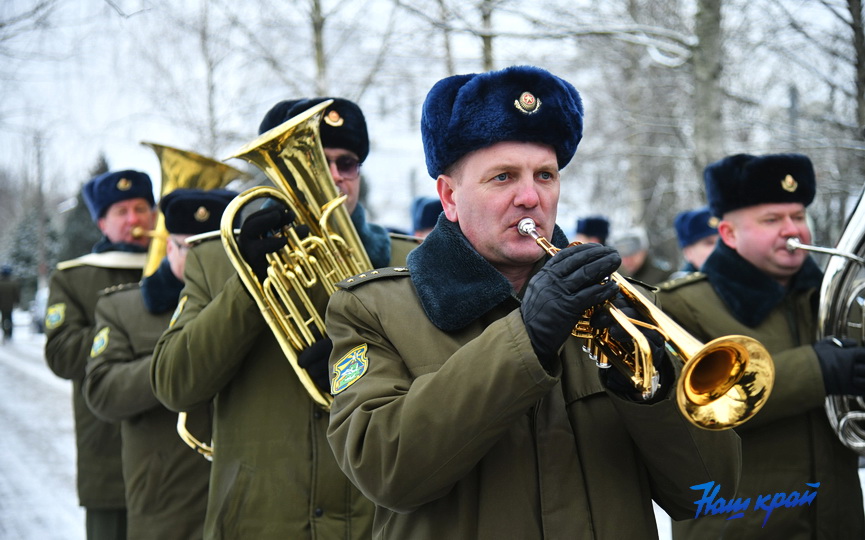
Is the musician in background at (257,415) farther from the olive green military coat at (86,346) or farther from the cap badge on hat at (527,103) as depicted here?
the olive green military coat at (86,346)

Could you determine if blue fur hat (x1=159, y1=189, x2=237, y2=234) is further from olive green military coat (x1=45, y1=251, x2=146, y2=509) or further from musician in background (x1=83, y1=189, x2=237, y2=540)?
olive green military coat (x1=45, y1=251, x2=146, y2=509)

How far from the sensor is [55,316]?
4.90 metres

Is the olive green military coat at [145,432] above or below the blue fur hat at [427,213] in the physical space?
below

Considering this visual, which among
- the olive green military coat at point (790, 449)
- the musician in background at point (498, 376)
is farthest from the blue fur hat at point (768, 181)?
the musician in background at point (498, 376)

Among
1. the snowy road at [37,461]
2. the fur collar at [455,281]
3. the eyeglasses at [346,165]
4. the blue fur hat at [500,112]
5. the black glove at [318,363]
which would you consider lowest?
the snowy road at [37,461]

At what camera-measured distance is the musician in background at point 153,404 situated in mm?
3732

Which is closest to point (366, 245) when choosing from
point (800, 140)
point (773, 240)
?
point (773, 240)

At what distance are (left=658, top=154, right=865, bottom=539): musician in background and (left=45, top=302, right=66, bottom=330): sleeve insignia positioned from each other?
3.38 m

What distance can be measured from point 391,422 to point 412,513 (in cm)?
29

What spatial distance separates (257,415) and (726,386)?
175 centimetres

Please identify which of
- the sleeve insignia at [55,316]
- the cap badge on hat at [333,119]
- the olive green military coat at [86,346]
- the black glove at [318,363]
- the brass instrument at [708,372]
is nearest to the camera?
the brass instrument at [708,372]

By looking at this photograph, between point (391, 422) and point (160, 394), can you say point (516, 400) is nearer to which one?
point (391, 422)

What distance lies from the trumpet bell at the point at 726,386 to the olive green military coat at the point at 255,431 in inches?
59.4

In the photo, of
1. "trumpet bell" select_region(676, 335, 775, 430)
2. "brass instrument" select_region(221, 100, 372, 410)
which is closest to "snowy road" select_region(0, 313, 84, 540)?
"brass instrument" select_region(221, 100, 372, 410)
